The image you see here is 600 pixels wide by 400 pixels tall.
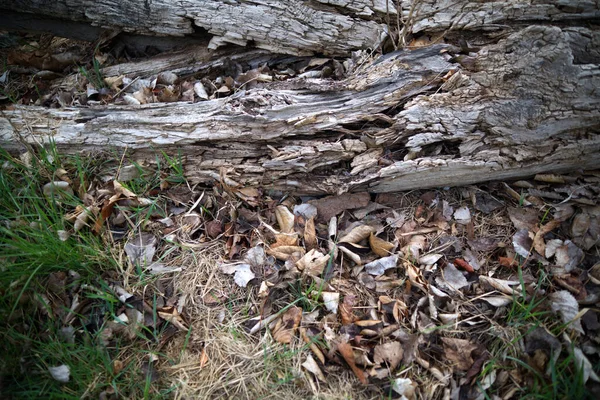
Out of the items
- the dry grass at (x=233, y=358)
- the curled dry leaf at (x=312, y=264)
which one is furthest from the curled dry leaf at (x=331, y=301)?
the dry grass at (x=233, y=358)

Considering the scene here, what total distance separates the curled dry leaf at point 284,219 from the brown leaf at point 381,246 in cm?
52

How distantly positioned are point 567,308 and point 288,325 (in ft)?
4.84

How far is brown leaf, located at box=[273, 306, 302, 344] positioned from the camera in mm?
2047

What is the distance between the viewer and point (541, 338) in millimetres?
1900

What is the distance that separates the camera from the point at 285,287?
85.8 inches

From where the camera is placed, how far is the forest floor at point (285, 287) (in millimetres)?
1921

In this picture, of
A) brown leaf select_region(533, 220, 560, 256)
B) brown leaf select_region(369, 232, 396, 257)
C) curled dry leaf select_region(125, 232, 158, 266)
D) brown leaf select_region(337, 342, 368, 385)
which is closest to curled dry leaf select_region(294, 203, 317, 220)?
brown leaf select_region(369, 232, 396, 257)

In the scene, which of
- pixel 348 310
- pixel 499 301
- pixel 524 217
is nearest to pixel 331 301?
pixel 348 310

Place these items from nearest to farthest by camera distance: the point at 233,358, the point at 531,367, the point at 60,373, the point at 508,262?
the point at 531,367
the point at 60,373
the point at 233,358
the point at 508,262

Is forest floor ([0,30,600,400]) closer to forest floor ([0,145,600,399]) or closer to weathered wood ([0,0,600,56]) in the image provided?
forest floor ([0,145,600,399])

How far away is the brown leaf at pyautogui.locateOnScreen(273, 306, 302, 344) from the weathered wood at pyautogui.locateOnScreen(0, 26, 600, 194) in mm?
814

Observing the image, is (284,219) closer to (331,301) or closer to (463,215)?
(331,301)

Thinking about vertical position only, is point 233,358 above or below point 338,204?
below

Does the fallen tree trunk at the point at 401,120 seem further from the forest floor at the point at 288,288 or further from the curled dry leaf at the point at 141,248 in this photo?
the curled dry leaf at the point at 141,248
